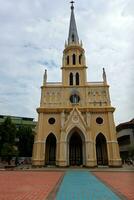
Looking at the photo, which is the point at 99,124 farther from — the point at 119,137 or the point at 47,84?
the point at 119,137

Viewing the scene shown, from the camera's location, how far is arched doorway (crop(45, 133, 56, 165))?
3328cm

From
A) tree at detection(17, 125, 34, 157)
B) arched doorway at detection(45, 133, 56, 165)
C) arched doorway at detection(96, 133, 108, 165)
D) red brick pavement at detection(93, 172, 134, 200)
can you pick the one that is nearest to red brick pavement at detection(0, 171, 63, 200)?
red brick pavement at detection(93, 172, 134, 200)

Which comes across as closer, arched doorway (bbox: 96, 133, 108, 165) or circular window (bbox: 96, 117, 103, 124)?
arched doorway (bbox: 96, 133, 108, 165)

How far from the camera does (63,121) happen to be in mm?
32406

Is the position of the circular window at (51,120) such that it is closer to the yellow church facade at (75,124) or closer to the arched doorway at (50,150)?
the yellow church facade at (75,124)

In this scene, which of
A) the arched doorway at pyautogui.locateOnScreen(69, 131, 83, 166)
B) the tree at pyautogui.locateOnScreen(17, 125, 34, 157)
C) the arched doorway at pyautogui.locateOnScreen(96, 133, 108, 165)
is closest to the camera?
the arched doorway at pyautogui.locateOnScreen(96, 133, 108, 165)

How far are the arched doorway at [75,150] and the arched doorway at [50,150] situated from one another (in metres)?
2.97

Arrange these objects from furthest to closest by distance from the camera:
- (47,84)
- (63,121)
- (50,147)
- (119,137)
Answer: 1. (119,137)
2. (47,84)
3. (50,147)
4. (63,121)

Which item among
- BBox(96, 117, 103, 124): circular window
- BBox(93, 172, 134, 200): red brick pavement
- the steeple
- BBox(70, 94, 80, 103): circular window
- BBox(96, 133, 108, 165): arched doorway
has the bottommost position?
BBox(93, 172, 134, 200): red brick pavement

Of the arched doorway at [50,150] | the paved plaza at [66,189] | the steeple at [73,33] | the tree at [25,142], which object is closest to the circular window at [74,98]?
the arched doorway at [50,150]

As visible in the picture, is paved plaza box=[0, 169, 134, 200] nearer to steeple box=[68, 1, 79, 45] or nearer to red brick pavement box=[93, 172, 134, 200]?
red brick pavement box=[93, 172, 134, 200]

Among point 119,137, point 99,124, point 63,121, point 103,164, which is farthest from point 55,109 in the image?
point 119,137

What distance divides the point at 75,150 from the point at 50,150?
4482 mm

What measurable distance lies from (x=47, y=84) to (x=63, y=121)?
355 inches
